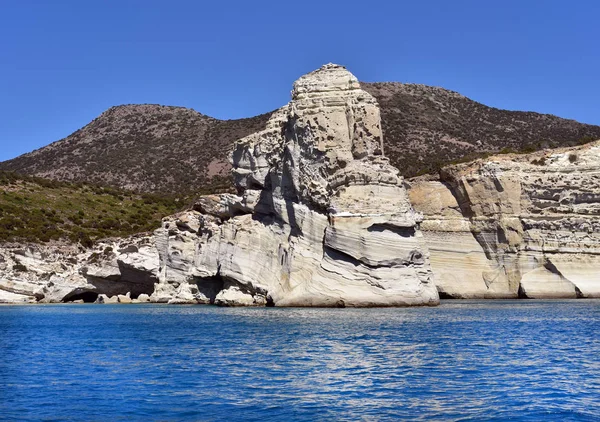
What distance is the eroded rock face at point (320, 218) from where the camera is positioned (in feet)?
107

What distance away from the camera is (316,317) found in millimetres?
27781

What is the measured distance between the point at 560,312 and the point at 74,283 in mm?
31030

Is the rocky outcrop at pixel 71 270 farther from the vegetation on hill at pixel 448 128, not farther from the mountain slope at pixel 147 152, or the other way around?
the vegetation on hill at pixel 448 128

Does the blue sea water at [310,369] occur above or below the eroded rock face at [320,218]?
below

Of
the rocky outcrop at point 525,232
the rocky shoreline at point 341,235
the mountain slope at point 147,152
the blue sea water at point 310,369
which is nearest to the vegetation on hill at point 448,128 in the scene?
the mountain slope at point 147,152

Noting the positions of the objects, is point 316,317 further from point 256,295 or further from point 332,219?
point 256,295

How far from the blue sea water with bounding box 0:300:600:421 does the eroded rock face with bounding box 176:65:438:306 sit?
Answer: 4988mm

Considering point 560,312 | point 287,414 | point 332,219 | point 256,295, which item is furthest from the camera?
point 256,295

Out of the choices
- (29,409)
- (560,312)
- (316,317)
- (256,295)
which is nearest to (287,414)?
(29,409)

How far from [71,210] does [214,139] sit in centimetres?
3380

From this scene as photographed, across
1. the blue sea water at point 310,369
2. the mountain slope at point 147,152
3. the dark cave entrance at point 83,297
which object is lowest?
the blue sea water at point 310,369

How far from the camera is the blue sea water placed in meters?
12.4

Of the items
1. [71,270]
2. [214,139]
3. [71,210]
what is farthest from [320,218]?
[214,139]

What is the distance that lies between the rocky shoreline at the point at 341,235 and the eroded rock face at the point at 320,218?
71mm
